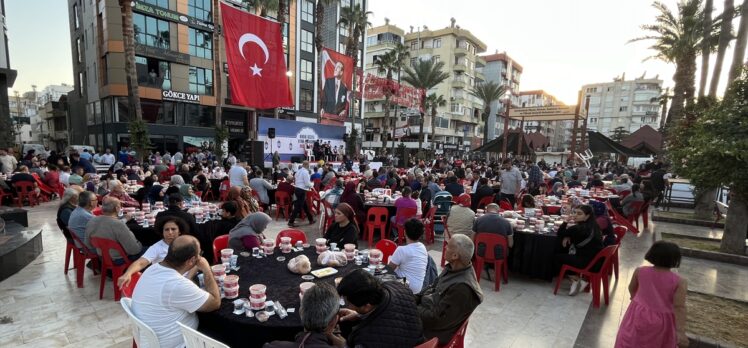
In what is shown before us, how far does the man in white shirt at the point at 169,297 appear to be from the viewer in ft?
7.95

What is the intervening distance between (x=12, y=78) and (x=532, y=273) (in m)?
24.2

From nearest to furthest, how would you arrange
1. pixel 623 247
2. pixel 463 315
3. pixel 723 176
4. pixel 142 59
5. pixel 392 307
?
pixel 392 307 < pixel 463 315 < pixel 723 176 < pixel 623 247 < pixel 142 59

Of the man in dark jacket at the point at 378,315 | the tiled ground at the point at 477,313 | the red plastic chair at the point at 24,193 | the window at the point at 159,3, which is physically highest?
the window at the point at 159,3

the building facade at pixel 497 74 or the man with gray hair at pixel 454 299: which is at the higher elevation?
the building facade at pixel 497 74

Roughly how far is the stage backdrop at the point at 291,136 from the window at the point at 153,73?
1136 cm

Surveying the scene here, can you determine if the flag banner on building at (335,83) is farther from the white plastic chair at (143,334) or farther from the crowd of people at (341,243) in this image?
the white plastic chair at (143,334)

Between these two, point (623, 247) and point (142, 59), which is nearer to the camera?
point (623, 247)

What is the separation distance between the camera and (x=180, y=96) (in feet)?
80.6

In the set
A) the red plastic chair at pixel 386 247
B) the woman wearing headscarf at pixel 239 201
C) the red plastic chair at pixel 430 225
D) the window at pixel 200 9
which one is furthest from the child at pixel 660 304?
the window at pixel 200 9

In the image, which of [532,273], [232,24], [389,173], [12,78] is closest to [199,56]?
[12,78]

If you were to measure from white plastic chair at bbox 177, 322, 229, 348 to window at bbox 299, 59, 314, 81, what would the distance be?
3238 centimetres

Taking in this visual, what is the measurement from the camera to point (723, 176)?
19.7 ft

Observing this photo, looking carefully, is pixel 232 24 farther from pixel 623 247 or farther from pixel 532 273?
pixel 623 247

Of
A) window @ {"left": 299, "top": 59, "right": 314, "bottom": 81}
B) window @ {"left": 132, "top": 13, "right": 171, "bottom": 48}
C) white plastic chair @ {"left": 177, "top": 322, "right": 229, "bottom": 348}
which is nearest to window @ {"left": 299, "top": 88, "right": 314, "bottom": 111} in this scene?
window @ {"left": 299, "top": 59, "right": 314, "bottom": 81}
